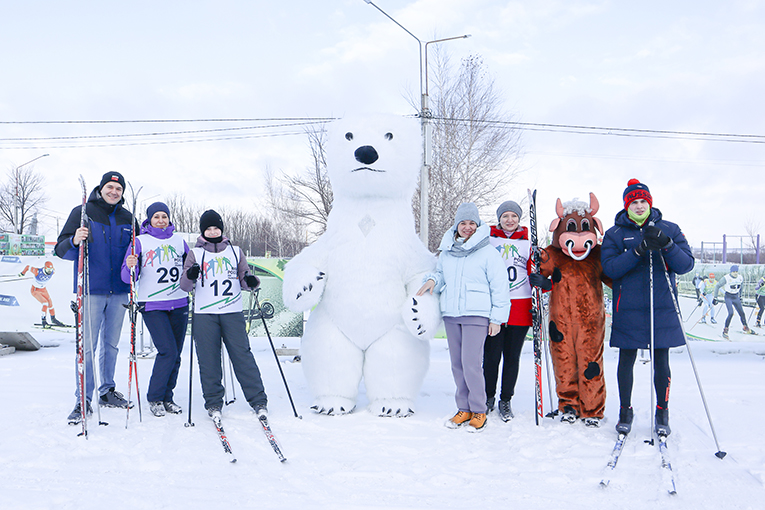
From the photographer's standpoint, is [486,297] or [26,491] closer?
[26,491]

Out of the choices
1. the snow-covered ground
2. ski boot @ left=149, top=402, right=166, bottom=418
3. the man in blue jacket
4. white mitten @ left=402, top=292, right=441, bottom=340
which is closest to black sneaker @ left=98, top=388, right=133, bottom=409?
the man in blue jacket

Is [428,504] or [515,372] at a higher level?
[515,372]

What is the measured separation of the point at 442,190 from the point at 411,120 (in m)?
9.85

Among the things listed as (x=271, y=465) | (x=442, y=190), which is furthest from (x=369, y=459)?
(x=442, y=190)

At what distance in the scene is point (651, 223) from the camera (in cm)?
315

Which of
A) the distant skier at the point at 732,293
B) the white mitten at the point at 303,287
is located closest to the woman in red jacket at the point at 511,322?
the white mitten at the point at 303,287

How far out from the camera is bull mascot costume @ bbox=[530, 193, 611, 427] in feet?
11.4

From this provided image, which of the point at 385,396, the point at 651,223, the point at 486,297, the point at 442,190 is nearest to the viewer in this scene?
the point at 651,223

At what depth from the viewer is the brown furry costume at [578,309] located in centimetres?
348

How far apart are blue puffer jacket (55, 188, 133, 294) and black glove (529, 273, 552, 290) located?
3147 millimetres

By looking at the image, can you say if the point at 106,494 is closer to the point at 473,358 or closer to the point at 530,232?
the point at 473,358

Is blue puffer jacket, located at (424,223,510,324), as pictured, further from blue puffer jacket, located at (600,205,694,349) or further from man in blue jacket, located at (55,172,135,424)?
man in blue jacket, located at (55,172,135,424)

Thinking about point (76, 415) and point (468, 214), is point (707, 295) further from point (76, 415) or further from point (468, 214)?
point (76, 415)

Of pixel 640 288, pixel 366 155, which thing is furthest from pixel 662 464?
pixel 366 155
